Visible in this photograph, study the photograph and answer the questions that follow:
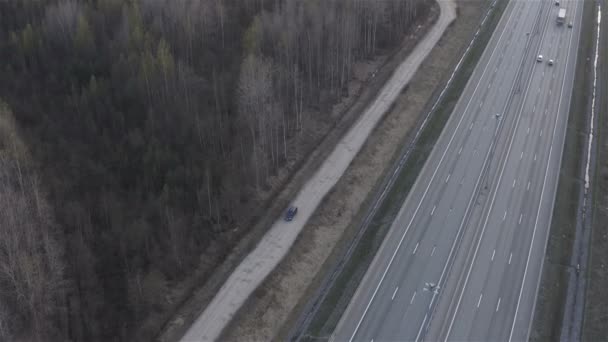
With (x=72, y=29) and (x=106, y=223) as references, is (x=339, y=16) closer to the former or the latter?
(x=72, y=29)

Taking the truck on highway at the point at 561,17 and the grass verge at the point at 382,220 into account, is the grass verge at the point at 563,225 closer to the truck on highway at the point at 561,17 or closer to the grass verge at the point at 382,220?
the grass verge at the point at 382,220

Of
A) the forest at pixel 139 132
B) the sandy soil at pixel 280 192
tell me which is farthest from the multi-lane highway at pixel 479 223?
the forest at pixel 139 132

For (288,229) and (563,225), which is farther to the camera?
(563,225)

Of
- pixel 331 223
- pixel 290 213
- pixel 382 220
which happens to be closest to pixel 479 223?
pixel 382 220

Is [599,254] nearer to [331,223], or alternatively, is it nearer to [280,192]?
[331,223]

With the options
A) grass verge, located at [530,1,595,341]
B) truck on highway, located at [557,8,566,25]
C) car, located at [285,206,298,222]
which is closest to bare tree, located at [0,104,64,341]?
car, located at [285,206,298,222]

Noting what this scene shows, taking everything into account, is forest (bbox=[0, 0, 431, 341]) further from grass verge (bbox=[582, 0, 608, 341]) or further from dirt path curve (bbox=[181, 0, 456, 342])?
grass verge (bbox=[582, 0, 608, 341])
